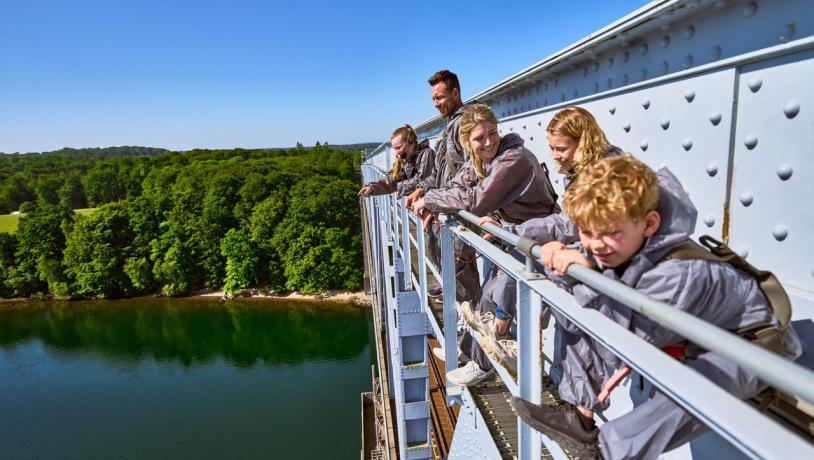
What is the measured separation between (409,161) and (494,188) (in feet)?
9.33

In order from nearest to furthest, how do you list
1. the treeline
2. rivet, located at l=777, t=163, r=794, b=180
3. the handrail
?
the handrail
rivet, located at l=777, t=163, r=794, b=180
the treeline

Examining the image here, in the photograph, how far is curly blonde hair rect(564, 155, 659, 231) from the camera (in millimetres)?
1598

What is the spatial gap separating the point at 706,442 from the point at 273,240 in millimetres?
41985

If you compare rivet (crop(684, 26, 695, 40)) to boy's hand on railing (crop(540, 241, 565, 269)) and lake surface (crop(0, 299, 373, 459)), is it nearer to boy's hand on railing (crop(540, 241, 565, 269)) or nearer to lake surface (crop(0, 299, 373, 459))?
boy's hand on railing (crop(540, 241, 565, 269))

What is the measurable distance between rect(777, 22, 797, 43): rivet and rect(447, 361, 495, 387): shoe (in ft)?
8.70

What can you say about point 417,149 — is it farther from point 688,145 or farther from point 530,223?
point 688,145

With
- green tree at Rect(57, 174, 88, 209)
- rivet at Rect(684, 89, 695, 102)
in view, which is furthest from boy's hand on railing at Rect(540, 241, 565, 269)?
green tree at Rect(57, 174, 88, 209)

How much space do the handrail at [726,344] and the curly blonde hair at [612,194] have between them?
Answer: 361mm

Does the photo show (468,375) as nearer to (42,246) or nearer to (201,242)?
(201,242)

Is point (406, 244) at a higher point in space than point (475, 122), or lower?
lower

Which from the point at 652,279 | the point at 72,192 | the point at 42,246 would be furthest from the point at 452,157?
the point at 72,192

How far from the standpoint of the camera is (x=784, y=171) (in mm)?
1712

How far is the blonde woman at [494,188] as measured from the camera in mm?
2979

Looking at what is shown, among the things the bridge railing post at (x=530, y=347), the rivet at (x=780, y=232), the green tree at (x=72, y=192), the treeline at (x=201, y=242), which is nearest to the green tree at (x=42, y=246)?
the treeline at (x=201, y=242)
